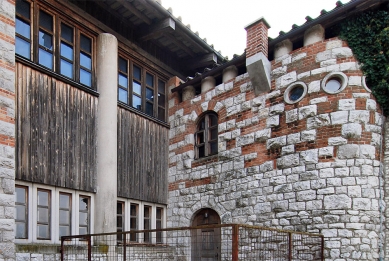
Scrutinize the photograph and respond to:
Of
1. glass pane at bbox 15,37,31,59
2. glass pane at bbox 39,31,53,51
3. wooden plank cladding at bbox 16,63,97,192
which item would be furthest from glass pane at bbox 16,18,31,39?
wooden plank cladding at bbox 16,63,97,192

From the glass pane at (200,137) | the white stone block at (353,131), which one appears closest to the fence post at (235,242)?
the white stone block at (353,131)

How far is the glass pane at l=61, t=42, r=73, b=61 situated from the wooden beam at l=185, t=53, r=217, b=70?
4.38 meters

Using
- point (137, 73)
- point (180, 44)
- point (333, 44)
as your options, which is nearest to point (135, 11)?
point (137, 73)

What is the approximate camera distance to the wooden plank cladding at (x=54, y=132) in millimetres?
8172

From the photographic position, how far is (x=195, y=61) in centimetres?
1282

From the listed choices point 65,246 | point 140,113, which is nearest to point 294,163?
point 140,113

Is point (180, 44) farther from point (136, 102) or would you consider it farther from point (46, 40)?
point (46, 40)

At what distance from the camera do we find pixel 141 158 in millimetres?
10961

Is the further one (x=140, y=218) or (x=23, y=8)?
(x=140, y=218)

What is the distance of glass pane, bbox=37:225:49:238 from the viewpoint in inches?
327

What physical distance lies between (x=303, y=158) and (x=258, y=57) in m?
2.61

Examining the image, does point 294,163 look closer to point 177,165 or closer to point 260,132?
point 260,132

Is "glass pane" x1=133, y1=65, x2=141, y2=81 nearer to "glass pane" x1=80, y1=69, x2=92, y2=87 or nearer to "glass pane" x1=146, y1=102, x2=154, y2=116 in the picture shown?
"glass pane" x1=146, y1=102, x2=154, y2=116

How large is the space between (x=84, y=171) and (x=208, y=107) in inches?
→ 151
